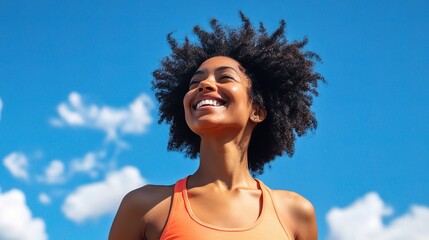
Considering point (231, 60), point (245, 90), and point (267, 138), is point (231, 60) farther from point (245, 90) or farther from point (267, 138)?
point (267, 138)

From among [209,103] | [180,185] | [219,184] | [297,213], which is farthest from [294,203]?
[209,103]

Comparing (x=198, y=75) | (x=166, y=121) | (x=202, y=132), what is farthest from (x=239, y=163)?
(x=166, y=121)

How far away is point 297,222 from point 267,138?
106 cm


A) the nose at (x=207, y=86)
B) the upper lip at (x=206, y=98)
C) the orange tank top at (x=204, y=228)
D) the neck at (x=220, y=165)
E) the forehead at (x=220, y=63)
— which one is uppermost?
the forehead at (x=220, y=63)

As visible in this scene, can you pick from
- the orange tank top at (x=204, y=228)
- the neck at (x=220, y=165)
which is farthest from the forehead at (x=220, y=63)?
the orange tank top at (x=204, y=228)

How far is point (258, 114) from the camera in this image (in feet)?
18.6

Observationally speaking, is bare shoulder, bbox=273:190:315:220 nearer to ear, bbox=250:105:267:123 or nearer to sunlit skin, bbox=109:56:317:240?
sunlit skin, bbox=109:56:317:240

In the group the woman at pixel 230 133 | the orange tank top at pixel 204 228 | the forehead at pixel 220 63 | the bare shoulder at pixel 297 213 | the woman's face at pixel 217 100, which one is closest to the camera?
the orange tank top at pixel 204 228

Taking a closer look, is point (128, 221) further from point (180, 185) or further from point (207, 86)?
point (207, 86)

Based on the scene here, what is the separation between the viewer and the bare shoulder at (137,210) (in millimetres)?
4848

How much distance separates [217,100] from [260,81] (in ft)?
2.80

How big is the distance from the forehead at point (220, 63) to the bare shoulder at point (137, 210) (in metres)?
1.23

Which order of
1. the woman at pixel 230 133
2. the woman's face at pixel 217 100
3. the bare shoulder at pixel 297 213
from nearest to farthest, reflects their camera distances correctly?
the woman at pixel 230 133
the woman's face at pixel 217 100
the bare shoulder at pixel 297 213

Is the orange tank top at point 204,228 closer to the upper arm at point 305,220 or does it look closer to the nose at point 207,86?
the upper arm at point 305,220
